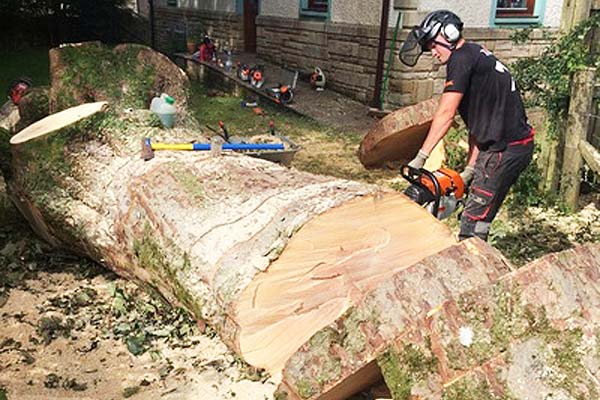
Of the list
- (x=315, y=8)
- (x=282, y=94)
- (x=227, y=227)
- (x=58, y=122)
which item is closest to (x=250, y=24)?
(x=315, y=8)

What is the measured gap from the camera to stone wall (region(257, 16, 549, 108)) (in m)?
10.3

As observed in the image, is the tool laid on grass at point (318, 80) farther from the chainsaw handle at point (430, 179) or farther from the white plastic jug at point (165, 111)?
the chainsaw handle at point (430, 179)

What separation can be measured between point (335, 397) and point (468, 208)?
1.96m

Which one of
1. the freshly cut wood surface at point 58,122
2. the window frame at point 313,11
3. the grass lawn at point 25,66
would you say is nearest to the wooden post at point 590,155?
the freshly cut wood surface at point 58,122

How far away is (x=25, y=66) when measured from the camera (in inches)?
588

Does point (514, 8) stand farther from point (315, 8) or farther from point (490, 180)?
point (490, 180)

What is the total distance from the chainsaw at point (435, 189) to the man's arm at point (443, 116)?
0.58 feet

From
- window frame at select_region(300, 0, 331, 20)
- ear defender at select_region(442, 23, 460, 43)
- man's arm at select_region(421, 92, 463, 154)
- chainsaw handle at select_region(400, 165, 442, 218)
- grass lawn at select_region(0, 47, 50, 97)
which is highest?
window frame at select_region(300, 0, 331, 20)

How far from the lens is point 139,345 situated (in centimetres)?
364

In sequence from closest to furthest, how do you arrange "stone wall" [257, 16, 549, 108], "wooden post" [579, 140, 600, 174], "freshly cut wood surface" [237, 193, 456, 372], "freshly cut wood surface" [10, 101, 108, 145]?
"freshly cut wood surface" [237, 193, 456, 372]
"freshly cut wood surface" [10, 101, 108, 145]
"wooden post" [579, 140, 600, 174]
"stone wall" [257, 16, 549, 108]

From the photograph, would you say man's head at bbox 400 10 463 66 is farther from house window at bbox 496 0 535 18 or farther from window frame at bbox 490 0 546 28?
house window at bbox 496 0 535 18

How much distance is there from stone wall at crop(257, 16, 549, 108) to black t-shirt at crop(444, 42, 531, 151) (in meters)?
6.24

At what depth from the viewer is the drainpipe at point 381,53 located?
1012cm

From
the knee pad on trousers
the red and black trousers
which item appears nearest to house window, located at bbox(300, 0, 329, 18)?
the red and black trousers
